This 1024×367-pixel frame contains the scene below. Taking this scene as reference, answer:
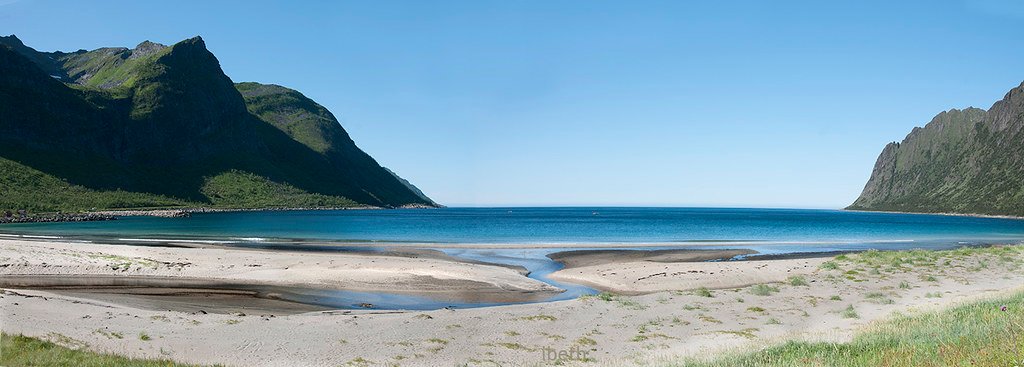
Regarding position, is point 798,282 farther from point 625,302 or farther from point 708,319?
point 708,319

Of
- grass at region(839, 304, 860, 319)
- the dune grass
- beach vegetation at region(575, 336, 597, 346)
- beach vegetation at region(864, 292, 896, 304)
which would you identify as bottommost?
beach vegetation at region(575, 336, 597, 346)

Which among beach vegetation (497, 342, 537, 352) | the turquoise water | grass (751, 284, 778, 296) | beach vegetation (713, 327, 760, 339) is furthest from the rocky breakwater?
beach vegetation (713, 327, 760, 339)

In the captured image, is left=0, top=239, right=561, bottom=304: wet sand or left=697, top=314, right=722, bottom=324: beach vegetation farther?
left=0, top=239, right=561, bottom=304: wet sand

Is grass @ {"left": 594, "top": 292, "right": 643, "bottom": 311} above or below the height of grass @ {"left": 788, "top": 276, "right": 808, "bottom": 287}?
below

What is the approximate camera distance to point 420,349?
1764 cm

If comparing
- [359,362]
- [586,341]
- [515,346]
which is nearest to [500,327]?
[515,346]

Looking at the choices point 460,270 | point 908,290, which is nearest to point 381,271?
point 460,270

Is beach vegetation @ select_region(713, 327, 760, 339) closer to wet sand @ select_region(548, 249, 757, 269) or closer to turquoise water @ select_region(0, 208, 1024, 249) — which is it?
wet sand @ select_region(548, 249, 757, 269)

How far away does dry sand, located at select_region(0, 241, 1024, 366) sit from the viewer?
54.8ft

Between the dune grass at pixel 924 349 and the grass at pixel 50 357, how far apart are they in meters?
11.9

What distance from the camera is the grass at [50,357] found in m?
12.0

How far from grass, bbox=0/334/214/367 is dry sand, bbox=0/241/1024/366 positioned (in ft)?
6.12

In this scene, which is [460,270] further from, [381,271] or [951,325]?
[951,325]

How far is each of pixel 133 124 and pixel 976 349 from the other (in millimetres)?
233470
